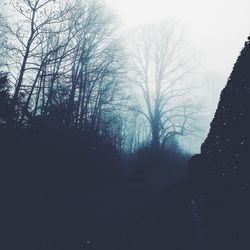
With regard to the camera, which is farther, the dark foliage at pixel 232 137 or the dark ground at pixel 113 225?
the dark foliage at pixel 232 137

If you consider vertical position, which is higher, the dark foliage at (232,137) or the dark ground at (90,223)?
the dark foliage at (232,137)

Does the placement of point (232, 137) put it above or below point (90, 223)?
above

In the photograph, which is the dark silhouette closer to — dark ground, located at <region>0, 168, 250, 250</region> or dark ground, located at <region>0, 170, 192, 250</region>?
dark ground, located at <region>0, 168, 250, 250</region>

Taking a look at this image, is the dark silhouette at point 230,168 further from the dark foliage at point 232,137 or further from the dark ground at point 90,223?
the dark ground at point 90,223

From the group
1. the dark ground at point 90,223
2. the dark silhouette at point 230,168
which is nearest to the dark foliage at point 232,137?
the dark silhouette at point 230,168

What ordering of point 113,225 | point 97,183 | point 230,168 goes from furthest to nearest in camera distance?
point 97,183 < point 113,225 < point 230,168

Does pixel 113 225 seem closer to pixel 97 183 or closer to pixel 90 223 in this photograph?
pixel 90 223

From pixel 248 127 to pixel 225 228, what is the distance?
244cm

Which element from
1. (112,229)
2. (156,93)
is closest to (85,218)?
(112,229)

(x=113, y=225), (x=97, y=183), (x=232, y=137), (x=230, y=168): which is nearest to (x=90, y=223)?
(x=113, y=225)

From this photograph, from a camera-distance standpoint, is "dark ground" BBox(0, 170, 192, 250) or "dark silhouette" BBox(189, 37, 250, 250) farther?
"dark silhouette" BBox(189, 37, 250, 250)

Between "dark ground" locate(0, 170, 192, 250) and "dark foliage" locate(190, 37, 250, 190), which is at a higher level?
"dark foliage" locate(190, 37, 250, 190)

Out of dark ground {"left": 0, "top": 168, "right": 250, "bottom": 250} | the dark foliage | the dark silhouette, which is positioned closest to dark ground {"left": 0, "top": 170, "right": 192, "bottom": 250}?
dark ground {"left": 0, "top": 168, "right": 250, "bottom": 250}

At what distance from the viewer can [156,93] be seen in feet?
125
